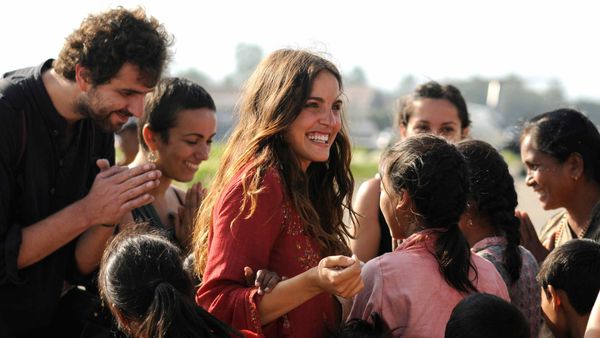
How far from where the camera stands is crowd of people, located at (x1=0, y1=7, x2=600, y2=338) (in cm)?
292

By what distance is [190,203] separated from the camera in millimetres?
4215

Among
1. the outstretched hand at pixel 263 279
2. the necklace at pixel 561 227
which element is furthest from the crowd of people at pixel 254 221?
the necklace at pixel 561 227

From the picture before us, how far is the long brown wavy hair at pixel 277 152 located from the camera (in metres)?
3.13

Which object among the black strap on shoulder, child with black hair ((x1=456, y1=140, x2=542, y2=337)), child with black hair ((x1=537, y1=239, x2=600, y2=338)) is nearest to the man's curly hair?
the black strap on shoulder

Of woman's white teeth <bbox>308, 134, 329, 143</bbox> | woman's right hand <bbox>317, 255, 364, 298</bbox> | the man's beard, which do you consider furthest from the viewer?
the man's beard

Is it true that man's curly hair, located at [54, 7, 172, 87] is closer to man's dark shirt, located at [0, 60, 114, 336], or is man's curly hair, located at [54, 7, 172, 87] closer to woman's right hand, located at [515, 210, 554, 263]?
man's dark shirt, located at [0, 60, 114, 336]

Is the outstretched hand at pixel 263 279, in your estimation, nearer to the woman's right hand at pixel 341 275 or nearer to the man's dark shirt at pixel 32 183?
the woman's right hand at pixel 341 275

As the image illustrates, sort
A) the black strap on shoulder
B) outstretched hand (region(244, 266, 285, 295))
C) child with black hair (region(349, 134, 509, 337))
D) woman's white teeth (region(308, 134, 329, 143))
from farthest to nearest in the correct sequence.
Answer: the black strap on shoulder < woman's white teeth (region(308, 134, 329, 143)) < child with black hair (region(349, 134, 509, 337)) < outstretched hand (region(244, 266, 285, 295))

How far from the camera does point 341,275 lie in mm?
2699

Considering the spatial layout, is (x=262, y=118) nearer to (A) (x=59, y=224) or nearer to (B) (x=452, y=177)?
(B) (x=452, y=177)

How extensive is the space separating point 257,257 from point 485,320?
0.83 meters

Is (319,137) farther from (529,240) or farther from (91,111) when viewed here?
(529,240)

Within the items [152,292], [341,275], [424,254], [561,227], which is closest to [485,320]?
[424,254]

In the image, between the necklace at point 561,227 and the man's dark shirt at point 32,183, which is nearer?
the man's dark shirt at point 32,183
